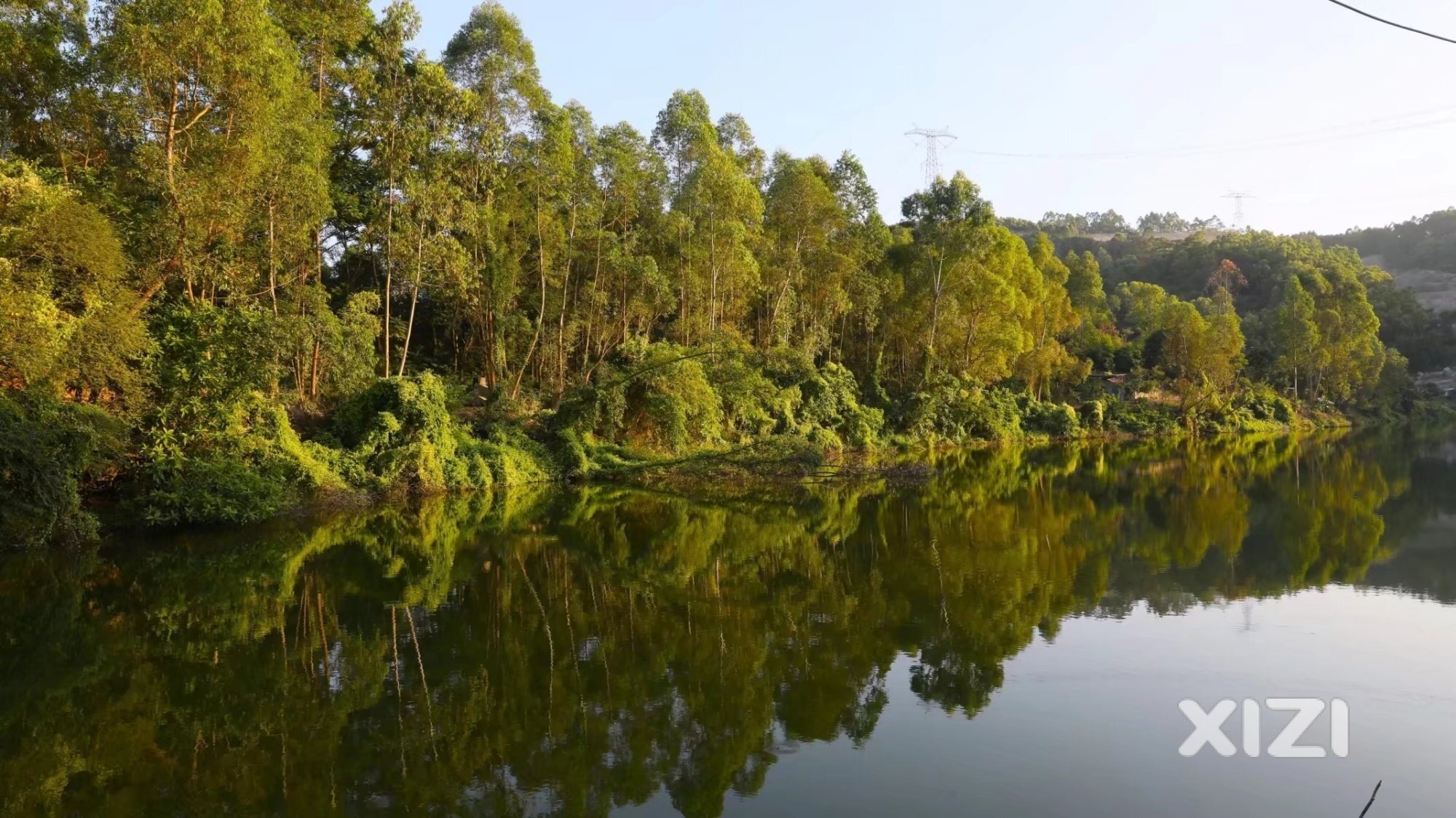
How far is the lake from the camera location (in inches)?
227

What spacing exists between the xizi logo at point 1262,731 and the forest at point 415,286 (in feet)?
47.0

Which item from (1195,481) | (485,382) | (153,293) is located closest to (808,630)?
(153,293)

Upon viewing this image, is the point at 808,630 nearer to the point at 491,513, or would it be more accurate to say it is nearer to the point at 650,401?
the point at 491,513

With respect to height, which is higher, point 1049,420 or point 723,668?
point 1049,420

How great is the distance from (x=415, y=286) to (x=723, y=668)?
15.4 metres

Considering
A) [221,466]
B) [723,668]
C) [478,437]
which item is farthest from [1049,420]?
[723,668]

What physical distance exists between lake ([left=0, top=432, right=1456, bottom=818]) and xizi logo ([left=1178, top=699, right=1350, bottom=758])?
7 cm

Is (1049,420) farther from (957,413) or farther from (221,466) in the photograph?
(221,466)

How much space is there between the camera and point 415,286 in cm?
2061

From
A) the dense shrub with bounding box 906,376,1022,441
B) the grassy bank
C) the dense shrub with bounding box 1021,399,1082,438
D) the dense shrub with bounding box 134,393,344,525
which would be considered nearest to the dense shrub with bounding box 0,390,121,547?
the grassy bank

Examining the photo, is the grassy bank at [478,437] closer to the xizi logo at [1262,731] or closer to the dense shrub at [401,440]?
the dense shrub at [401,440]

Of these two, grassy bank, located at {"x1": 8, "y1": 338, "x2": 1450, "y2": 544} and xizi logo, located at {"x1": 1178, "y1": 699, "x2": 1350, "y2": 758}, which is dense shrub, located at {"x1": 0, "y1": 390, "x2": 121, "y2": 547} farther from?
xizi logo, located at {"x1": 1178, "y1": 699, "x2": 1350, "y2": 758}

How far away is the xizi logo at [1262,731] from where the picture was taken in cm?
624

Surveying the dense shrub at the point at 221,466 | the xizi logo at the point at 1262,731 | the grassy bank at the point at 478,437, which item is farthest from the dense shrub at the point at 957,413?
the xizi logo at the point at 1262,731
